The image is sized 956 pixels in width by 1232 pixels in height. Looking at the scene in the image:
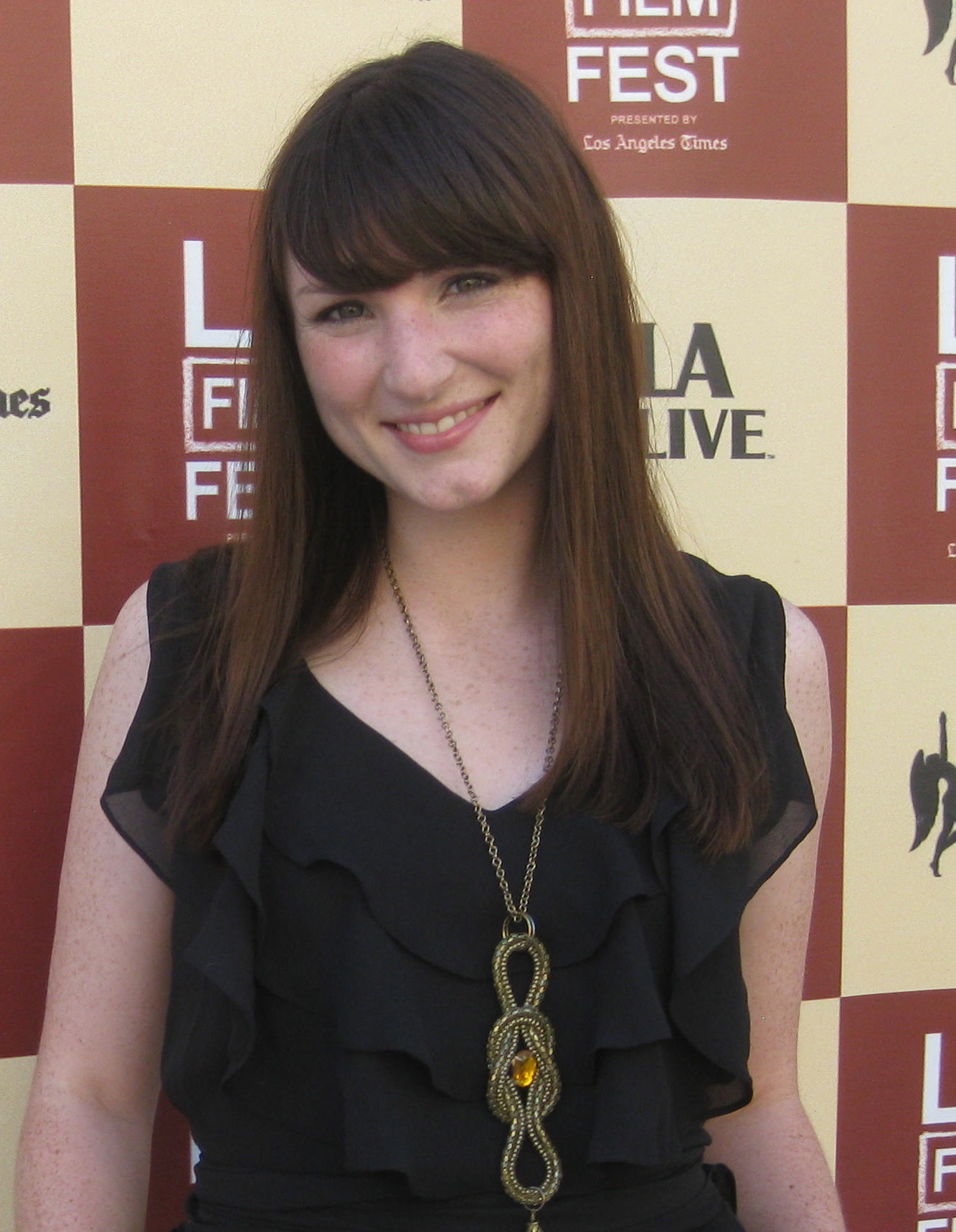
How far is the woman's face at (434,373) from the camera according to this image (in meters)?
0.91

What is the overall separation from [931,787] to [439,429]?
0.79 m

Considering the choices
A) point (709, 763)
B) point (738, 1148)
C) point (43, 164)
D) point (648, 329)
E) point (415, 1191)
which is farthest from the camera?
point (648, 329)

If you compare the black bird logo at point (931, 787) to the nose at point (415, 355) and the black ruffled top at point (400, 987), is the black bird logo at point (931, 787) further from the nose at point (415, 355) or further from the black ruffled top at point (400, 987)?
the nose at point (415, 355)

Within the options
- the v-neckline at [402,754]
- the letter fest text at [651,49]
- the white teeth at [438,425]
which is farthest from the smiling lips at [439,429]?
the letter fest text at [651,49]

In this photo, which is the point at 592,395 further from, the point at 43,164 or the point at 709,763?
the point at 43,164

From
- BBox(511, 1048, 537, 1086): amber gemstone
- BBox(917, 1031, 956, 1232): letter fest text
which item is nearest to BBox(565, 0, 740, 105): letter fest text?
BBox(511, 1048, 537, 1086): amber gemstone

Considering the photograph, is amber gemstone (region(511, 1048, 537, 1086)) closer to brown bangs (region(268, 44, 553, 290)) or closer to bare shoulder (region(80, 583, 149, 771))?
bare shoulder (region(80, 583, 149, 771))

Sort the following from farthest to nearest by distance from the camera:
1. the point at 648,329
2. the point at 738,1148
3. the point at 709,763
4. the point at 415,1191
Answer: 1. the point at 648,329
2. the point at 738,1148
3. the point at 709,763
4. the point at 415,1191

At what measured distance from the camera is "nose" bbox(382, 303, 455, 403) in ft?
2.96

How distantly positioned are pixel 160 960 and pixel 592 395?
0.56 metres

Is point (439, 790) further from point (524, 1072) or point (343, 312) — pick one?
point (343, 312)

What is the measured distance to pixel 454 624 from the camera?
1074 millimetres

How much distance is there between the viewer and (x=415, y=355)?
0.91 meters

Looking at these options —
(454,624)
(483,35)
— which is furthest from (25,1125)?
(483,35)
